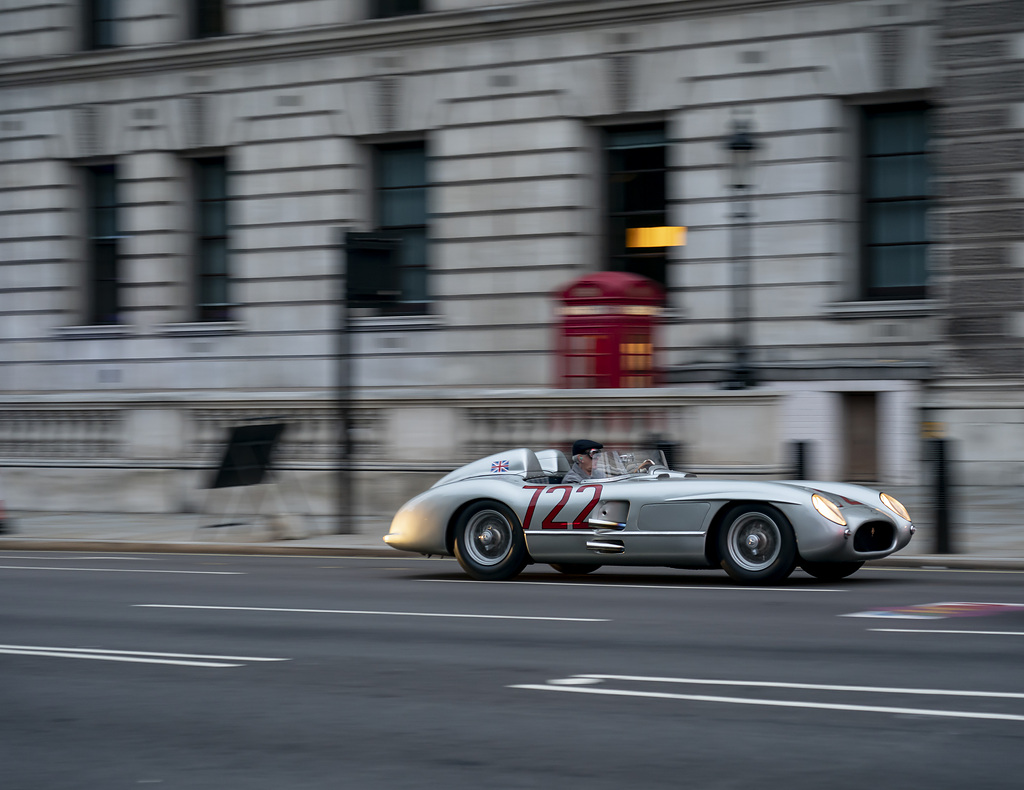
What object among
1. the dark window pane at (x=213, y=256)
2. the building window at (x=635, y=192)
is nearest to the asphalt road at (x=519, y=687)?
the building window at (x=635, y=192)

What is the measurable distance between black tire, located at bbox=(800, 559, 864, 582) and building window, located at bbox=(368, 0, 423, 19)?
56.0 feet

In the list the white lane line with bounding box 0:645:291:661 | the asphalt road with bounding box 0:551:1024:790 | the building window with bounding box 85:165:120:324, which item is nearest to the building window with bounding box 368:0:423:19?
the building window with bounding box 85:165:120:324

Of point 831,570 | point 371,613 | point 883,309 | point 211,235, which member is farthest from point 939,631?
point 211,235

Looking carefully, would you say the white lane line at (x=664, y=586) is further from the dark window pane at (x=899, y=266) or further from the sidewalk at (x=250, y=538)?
the dark window pane at (x=899, y=266)

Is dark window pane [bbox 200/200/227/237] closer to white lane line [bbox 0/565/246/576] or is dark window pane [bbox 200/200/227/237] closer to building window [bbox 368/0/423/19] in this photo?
building window [bbox 368/0/423/19]

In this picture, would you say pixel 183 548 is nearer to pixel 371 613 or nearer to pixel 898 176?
pixel 371 613

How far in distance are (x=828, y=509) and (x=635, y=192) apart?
14.3 m

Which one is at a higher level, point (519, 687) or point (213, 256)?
point (213, 256)

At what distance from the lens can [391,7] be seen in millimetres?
26859

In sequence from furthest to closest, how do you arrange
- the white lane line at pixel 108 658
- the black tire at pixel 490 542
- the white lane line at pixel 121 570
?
the white lane line at pixel 121 570 → the black tire at pixel 490 542 → the white lane line at pixel 108 658

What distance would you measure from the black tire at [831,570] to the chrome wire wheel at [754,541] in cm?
64

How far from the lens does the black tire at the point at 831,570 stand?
1233 cm

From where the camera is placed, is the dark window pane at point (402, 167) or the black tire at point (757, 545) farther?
the dark window pane at point (402, 167)

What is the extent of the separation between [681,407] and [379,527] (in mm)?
4347
